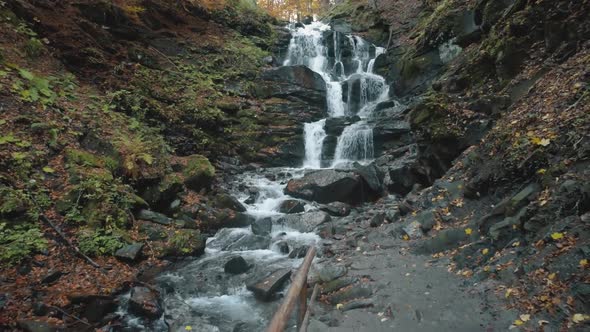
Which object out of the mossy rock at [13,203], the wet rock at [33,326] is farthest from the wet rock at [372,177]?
the wet rock at [33,326]

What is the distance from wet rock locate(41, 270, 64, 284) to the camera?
5684 mm

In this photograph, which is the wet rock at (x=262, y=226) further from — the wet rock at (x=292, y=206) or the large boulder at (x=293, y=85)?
the large boulder at (x=293, y=85)

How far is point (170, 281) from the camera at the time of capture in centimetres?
700

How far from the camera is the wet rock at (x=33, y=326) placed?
15.4ft

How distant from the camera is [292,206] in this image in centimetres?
1141

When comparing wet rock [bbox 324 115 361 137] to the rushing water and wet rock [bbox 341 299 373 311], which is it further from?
wet rock [bbox 341 299 373 311]

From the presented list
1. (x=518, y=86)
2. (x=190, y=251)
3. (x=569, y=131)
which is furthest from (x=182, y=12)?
(x=569, y=131)

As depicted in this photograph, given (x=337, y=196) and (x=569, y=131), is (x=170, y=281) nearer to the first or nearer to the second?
(x=337, y=196)

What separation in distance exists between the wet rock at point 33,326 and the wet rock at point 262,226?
5.45 meters

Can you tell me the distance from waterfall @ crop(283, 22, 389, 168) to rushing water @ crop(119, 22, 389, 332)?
5cm

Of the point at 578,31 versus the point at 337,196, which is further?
the point at 337,196

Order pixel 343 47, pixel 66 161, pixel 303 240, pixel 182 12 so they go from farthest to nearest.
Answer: pixel 343 47 → pixel 182 12 → pixel 303 240 → pixel 66 161

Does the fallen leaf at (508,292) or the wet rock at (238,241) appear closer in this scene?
the fallen leaf at (508,292)

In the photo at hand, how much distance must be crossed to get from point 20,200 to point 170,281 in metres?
3.13
